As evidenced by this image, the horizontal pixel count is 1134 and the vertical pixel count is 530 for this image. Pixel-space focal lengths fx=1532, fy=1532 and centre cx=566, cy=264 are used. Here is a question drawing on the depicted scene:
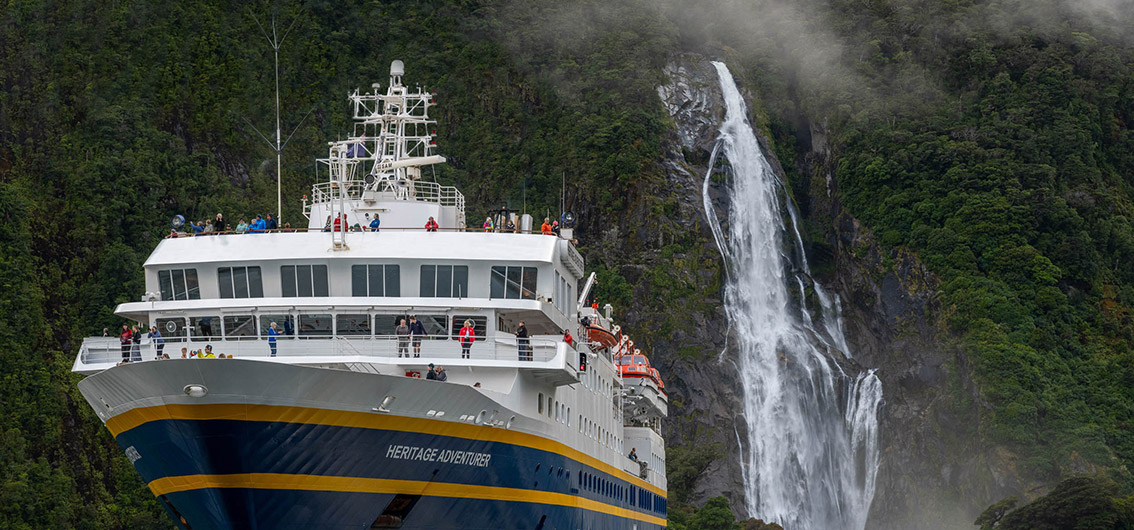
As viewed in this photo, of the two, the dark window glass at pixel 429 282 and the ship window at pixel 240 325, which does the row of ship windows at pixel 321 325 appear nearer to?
the ship window at pixel 240 325

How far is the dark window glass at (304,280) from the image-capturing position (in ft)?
95.3

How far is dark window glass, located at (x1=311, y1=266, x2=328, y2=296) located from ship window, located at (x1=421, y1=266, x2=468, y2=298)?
1.85 meters

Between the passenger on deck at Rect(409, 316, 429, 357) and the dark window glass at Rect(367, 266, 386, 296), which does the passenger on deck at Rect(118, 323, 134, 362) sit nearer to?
the dark window glass at Rect(367, 266, 386, 296)

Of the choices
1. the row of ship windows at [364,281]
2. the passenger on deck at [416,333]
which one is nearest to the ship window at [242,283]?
the row of ship windows at [364,281]

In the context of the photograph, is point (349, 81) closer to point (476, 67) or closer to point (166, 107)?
point (476, 67)

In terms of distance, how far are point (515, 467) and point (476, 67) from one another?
68.7 metres

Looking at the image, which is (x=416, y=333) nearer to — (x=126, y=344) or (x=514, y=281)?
(x=514, y=281)

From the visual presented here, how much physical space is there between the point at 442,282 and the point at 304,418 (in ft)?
19.0

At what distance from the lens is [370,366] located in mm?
26875

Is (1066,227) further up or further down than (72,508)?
further up

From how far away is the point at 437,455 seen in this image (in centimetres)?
2609

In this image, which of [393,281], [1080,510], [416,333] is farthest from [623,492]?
[1080,510]

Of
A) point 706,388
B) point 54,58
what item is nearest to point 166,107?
point 54,58

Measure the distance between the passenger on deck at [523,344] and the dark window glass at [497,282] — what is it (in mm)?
1086
